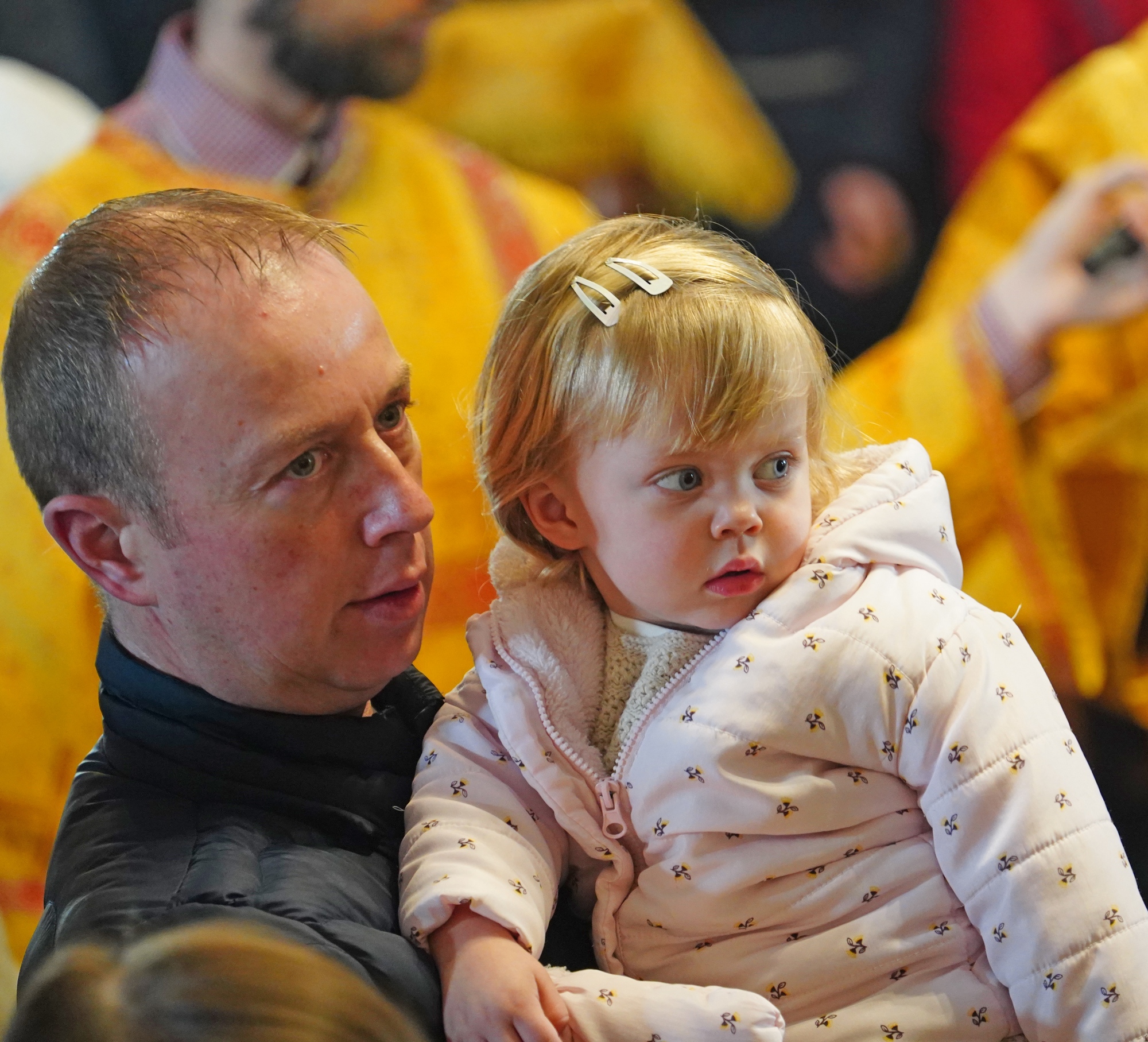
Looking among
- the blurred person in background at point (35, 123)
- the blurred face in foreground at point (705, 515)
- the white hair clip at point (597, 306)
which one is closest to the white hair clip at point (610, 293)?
the white hair clip at point (597, 306)

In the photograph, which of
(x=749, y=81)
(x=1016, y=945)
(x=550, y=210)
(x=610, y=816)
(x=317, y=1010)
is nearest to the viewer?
(x=317, y=1010)

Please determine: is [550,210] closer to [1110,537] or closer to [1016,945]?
[1110,537]

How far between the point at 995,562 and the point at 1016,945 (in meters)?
1.66

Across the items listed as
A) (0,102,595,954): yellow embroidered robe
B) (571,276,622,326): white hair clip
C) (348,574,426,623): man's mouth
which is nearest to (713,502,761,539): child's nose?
(571,276,622,326): white hair clip

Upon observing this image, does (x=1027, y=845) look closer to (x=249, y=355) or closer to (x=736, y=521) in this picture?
(x=736, y=521)

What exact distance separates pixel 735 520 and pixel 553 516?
23cm

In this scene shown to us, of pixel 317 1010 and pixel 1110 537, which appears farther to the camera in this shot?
pixel 1110 537

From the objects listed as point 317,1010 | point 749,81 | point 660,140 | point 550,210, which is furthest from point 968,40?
point 317,1010

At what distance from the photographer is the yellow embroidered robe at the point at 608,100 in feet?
8.23

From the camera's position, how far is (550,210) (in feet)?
8.13

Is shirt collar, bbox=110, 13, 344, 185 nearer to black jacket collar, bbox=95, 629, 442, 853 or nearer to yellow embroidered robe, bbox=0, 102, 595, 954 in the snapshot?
yellow embroidered robe, bbox=0, 102, 595, 954

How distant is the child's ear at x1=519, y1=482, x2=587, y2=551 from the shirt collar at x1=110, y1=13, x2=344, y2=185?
1.28 meters

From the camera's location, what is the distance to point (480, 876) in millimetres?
1132

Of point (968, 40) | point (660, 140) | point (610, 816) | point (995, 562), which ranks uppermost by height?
point (968, 40)
